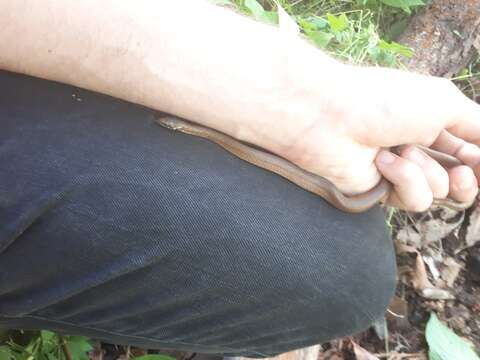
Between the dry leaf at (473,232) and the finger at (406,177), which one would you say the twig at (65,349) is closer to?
the finger at (406,177)

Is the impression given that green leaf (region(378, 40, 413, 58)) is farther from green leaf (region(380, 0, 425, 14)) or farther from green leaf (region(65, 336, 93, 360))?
green leaf (region(65, 336, 93, 360))

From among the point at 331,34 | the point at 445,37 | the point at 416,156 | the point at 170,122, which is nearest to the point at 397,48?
the point at 331,34

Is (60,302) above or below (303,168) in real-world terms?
below

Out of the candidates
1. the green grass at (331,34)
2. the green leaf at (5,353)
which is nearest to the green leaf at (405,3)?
the green grass at (331,34)

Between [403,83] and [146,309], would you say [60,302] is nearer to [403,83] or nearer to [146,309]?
[146,309]

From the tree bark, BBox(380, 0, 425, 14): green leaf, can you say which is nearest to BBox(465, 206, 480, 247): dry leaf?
the tree bark

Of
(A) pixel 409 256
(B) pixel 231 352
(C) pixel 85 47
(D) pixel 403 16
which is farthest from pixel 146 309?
(D) pixel 403 16
